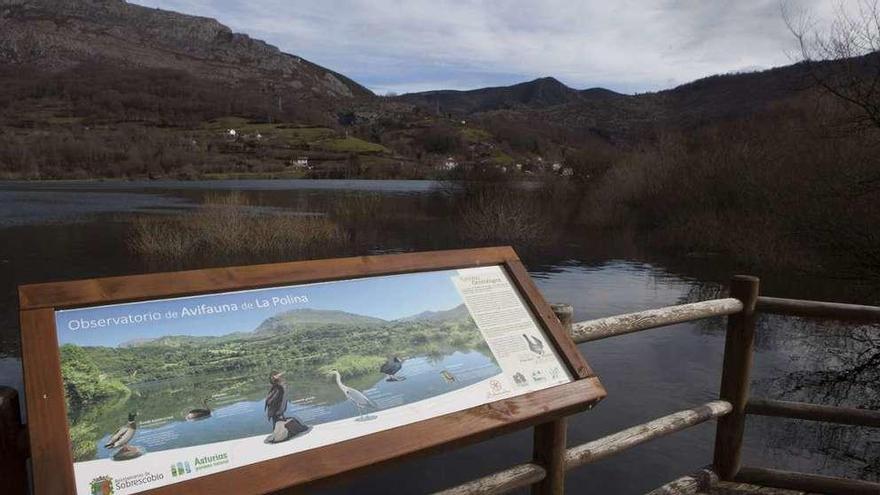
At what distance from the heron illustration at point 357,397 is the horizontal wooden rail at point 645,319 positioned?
1.20 metres

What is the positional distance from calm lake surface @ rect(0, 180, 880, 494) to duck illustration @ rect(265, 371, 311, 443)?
0.68 feet

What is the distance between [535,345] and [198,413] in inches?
54.3

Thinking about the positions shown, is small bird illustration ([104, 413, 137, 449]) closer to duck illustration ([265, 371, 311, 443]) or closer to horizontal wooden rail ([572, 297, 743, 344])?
duck illustration ([265, 371, 311, 443])

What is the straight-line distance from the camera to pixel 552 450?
2965 millimetres

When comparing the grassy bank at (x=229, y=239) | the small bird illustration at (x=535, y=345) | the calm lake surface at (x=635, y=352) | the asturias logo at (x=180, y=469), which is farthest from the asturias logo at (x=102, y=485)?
the grassy bank at (x=229, y=239)

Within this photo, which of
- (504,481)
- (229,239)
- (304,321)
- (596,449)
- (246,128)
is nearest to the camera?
(304,321)

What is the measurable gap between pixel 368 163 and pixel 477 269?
10805 cm

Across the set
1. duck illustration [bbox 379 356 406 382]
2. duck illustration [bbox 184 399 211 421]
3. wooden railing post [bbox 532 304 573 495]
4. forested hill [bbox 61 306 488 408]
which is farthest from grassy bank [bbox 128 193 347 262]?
duck illustration [bbox 184 399 211 421]

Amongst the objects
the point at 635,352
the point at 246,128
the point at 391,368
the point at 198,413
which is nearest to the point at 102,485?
the point at 198,413

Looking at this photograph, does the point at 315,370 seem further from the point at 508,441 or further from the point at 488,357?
the point at 508,441

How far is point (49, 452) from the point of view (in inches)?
63.8

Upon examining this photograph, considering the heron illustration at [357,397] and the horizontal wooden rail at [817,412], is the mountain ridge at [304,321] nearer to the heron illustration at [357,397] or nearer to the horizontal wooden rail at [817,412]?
the heron illustration at [357,397]

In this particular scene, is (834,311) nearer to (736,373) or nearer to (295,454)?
(736,373)

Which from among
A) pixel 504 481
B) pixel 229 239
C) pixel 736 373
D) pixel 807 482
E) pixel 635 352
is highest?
pixel 736 373
